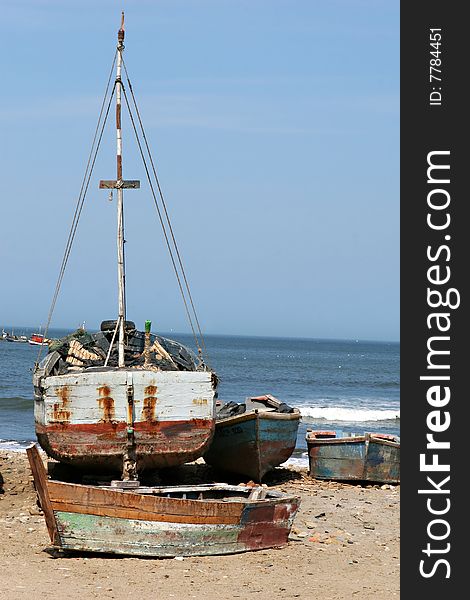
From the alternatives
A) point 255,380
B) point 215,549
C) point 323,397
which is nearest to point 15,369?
point 255,380

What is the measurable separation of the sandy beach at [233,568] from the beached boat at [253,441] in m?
2.33

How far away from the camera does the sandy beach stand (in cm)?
1155

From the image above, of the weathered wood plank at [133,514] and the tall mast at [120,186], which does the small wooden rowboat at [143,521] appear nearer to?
the weathered wood plank at [133,514]

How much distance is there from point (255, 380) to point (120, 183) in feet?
175

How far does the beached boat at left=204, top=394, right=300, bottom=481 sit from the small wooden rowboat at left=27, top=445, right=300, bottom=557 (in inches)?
192

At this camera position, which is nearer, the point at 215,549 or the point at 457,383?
the point at 457,383

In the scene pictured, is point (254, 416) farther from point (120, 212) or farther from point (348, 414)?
point (348, 414)

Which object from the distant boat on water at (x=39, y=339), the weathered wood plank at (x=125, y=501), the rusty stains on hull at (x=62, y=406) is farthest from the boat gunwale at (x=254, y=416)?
the weathered wood plank at (x=125, y=501)

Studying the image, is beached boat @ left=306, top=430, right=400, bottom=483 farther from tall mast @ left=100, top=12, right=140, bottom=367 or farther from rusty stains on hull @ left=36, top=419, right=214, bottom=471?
tall mast @ left=100, top=12, right=140, bottom=367

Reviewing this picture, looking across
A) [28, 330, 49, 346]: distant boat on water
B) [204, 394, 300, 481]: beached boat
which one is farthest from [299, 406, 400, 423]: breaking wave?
[204, 394, 300, 481]: beached boat

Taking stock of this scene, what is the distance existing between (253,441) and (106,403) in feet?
12.2

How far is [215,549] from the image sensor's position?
13.1 m

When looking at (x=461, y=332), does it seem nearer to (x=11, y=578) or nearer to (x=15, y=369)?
(x=11, y=578)

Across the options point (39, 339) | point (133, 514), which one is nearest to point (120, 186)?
point (133, 514)
